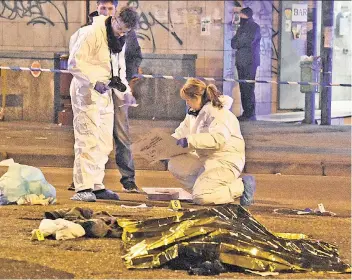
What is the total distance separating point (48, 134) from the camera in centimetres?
1655

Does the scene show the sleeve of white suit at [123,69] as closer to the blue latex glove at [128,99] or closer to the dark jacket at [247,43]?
the blue latex glove at [128,99]

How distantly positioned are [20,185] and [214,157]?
5.73 feet

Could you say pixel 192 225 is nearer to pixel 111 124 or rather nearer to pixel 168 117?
pixel 111 124

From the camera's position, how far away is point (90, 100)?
34.2ft

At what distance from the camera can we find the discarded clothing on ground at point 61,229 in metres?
8.55

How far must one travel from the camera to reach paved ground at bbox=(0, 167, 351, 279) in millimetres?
7609

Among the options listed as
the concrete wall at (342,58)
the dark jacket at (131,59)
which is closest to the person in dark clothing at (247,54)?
the concrete wall at (342,58)

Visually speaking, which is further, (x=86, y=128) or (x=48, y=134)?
(x=48, y=134)

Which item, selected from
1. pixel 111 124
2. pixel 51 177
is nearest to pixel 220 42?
pixel 51 177

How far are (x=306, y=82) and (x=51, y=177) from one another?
6026mm

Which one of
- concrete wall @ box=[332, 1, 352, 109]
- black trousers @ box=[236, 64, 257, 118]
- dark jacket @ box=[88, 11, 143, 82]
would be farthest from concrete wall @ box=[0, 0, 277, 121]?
dark jacket @ box=[88, 11, 143, 82]

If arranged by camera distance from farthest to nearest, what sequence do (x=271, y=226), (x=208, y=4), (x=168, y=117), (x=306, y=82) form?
1. (x=208, y=4)
2. (x=168, y=117)
3. (x=306, y=82)
4. (x=271, y=226)

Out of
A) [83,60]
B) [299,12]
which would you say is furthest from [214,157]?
[299,12]

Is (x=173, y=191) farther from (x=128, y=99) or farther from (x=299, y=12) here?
(x=299, y=12)
